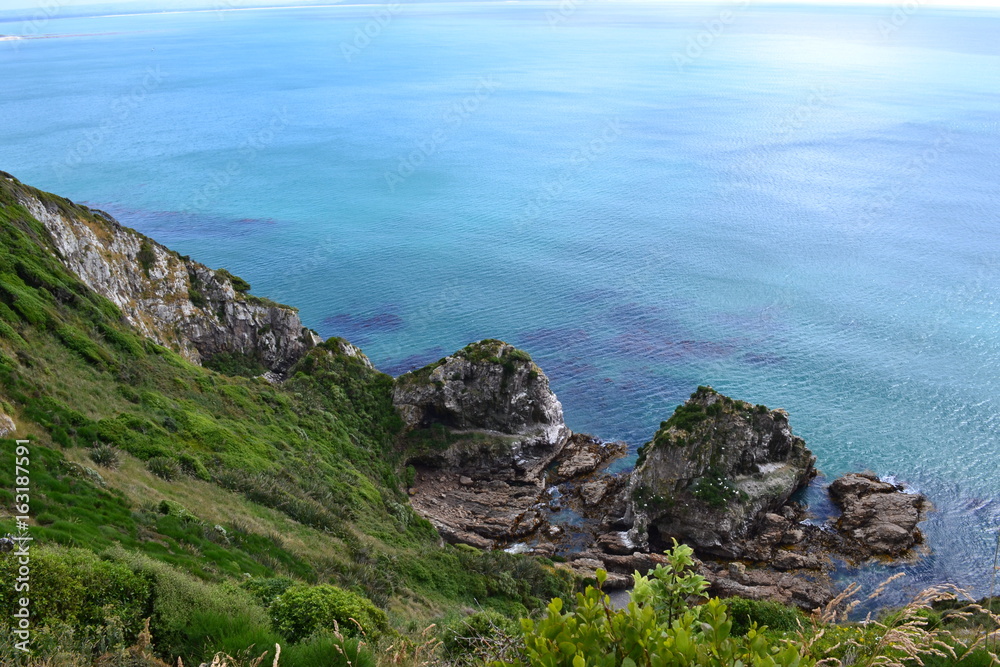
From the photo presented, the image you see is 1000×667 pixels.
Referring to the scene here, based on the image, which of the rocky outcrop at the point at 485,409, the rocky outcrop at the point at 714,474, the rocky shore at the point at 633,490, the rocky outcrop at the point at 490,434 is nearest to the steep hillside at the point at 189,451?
the rocky outcrop at the point at 490,434

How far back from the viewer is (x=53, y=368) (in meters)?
29.1

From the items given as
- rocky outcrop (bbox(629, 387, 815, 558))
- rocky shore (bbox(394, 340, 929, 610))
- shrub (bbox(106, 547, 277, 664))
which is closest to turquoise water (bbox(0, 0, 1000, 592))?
rocky shore (bbox(394, 340, 929, 610))

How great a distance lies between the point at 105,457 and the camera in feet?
80.0

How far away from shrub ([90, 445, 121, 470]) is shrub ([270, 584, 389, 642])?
1085 centimetres

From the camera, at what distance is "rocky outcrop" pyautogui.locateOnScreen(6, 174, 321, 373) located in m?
43.9

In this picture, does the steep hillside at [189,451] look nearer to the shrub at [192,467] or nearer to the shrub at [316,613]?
the shrub at [192,467]

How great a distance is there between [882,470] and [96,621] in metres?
49.8

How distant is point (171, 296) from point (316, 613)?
40.5m

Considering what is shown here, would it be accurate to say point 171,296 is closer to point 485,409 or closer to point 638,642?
point 485,409

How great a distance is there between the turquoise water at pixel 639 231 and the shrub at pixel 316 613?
114 feet

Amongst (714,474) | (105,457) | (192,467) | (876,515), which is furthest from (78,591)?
(876,515)

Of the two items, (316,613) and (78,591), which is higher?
(78,591)

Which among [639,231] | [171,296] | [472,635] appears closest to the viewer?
[472,635]

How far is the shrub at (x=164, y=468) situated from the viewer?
26500mm
